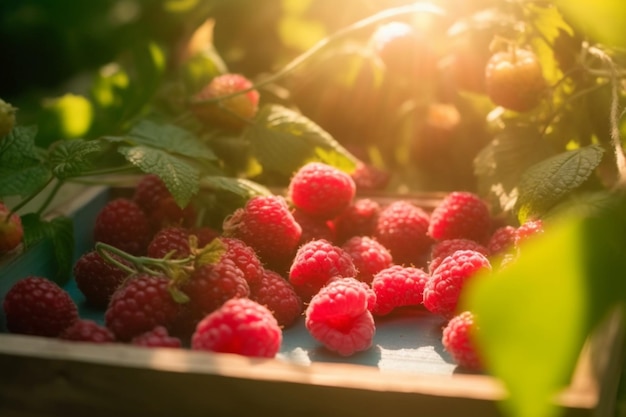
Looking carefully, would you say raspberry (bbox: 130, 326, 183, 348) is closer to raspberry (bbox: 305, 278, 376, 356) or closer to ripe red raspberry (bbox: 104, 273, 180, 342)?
ripe red raspberry (bbox: 104, 273, 180, 342)

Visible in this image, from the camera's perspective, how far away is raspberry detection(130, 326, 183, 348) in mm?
712

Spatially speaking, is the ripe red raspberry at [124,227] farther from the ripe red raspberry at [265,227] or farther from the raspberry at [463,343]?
the raspberry at [463,343]

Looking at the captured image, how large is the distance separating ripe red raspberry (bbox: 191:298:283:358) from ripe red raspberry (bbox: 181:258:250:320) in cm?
7

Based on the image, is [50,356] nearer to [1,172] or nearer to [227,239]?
[227,239]

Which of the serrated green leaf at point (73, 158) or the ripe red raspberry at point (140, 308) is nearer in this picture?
the ripe red raspberry at point (140, 308)

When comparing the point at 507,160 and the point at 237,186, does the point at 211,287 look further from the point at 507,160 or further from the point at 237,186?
the point at 507,160

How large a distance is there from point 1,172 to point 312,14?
0.90 metres

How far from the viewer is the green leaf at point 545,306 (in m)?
0.39

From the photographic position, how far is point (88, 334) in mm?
722

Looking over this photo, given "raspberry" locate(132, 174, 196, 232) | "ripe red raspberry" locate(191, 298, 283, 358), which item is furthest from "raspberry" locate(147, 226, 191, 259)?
Result: "ripe red raspberry" locate(191, 298, 283, 358)

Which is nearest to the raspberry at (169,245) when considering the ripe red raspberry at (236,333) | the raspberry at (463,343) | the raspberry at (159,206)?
the raspberry at (159,206)

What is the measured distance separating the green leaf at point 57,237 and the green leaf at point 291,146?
0.31 meters

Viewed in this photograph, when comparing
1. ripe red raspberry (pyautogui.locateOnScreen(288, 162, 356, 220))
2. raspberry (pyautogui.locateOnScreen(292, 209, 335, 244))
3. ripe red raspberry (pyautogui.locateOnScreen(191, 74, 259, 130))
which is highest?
ripe red raspberry (pyautogui.locateOnScreen(191, 74, 259, 130))

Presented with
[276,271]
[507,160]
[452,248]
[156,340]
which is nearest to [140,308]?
[156,340]
